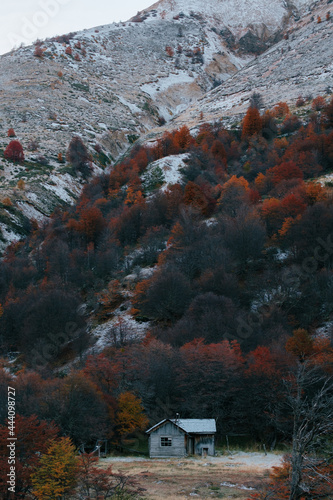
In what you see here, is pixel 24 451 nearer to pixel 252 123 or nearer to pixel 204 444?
pixel 204 444

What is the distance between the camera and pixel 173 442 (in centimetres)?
2755

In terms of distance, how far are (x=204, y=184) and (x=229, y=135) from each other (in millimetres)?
26568

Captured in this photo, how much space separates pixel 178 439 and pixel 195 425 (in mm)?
1406

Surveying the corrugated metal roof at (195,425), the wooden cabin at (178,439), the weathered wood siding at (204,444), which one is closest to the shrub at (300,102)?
the corrugated metal roof at (195,425)

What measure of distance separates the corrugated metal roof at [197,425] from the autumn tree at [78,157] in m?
70.0

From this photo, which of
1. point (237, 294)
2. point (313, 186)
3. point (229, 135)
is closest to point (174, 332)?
point (237, 294)

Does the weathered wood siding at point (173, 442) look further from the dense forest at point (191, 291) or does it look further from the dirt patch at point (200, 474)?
the dense forest at point (191, 291)

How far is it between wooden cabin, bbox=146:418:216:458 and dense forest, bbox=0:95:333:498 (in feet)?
6.04

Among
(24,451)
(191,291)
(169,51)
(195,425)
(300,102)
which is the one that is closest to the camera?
(24,451)

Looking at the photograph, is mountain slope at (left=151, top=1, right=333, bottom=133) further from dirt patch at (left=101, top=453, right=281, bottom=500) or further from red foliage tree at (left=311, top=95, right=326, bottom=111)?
dirt patch at (left=101, top=453, right=281, bottom=500)

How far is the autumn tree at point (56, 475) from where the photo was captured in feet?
50.8

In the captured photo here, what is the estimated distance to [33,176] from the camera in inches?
3145

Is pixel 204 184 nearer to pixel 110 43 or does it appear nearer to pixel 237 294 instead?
pixel 237 294

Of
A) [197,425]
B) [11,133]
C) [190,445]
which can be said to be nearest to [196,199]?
[197,425]
